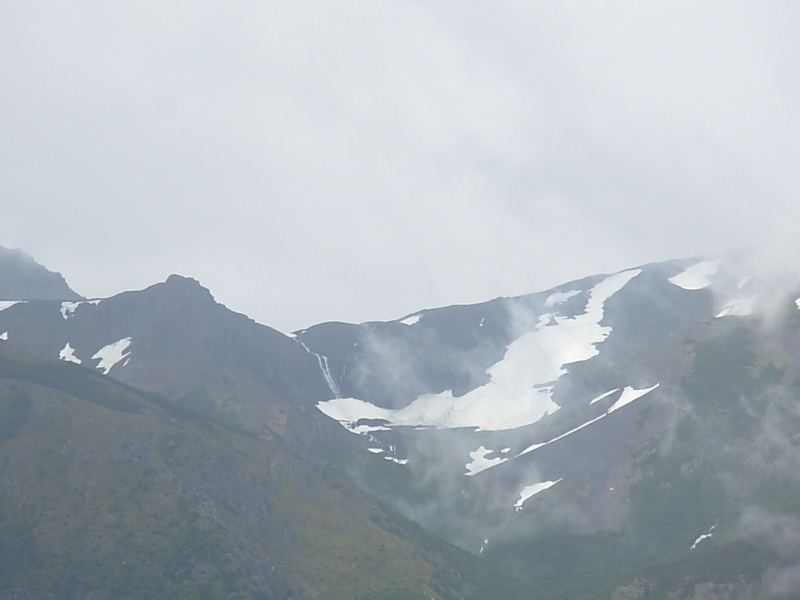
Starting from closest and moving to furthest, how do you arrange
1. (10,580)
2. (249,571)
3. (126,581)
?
(10,580) → (126,581) → (249,571)

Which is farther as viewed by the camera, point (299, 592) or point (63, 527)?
point (299, 592)

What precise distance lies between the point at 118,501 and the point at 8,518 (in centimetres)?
2212

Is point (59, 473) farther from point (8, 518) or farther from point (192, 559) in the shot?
point (192, 559)

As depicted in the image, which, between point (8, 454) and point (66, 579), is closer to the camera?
point (66, 579)

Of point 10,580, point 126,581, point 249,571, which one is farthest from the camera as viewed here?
point 249,571

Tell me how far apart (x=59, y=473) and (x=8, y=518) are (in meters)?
16.0

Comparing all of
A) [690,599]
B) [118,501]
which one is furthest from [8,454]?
[690,599]

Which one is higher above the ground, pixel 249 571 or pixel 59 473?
pixel 59 473

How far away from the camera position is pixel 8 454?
196 metres

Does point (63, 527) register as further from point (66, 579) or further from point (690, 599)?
point (690, 599)

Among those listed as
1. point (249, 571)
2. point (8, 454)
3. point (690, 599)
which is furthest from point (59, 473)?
point (690, 599)

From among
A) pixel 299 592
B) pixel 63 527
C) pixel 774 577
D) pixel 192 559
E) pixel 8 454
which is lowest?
pixel 774 577

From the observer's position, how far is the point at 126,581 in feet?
588

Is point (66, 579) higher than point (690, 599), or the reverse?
Result: point (66, 579)
